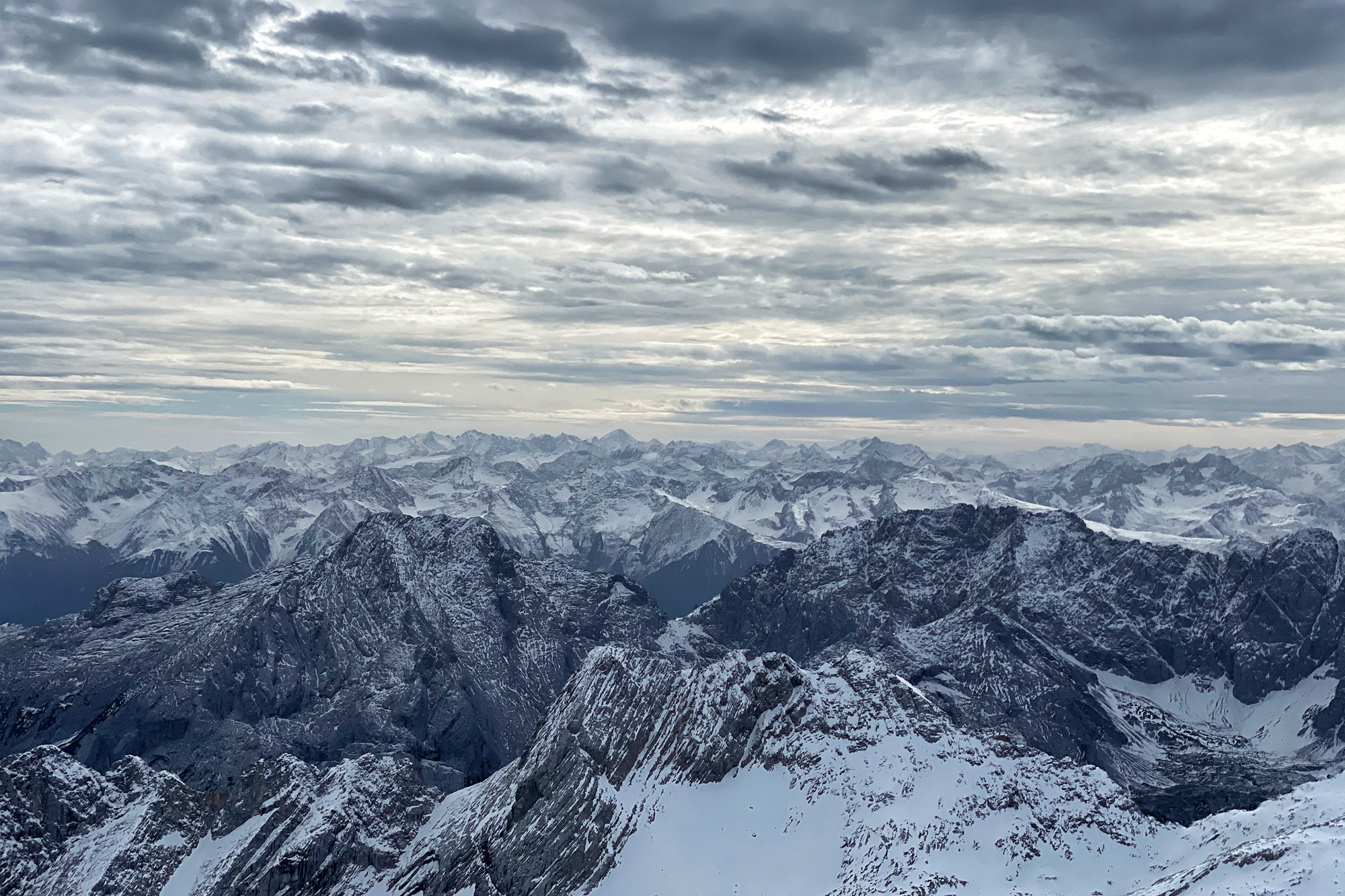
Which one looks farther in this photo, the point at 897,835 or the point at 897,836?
the point at 897,835

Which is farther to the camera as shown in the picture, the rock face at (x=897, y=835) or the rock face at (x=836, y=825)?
the rock face at (x=836, y=825)

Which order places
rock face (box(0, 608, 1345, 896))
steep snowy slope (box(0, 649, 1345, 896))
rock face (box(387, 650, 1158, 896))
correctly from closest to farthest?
steep snowy slope (box(0, 649, 1345, 896)) < rock face (box(0, 608, 1345, 896)) < rock face (box(387, 650, 1158, 896))

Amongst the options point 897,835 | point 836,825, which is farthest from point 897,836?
point 836,825

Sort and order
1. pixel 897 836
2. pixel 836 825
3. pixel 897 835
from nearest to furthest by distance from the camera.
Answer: pixel 897 836 < pixel 897 835 < pixel 836 825

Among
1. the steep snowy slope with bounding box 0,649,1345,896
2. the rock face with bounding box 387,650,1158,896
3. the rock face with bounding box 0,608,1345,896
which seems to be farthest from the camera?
the rock face with bounding box 387,650,1158,896

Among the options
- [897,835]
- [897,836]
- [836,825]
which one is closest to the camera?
[897,836]

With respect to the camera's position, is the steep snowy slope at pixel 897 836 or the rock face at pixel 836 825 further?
the rock face at pixel 836 825

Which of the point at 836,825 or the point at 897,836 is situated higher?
the point at 897,836

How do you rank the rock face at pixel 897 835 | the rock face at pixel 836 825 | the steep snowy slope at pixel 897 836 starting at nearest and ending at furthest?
the steep snowy slope at pixel 897 836 → the rock face at pixel 897 835 → the rock face at pixel 836 825

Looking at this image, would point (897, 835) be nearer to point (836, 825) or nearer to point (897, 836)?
point (897, 836)

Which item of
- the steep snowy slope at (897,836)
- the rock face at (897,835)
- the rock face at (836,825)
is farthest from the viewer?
the rock face at (836,825)

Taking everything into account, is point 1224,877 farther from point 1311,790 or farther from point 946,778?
point 946,778
